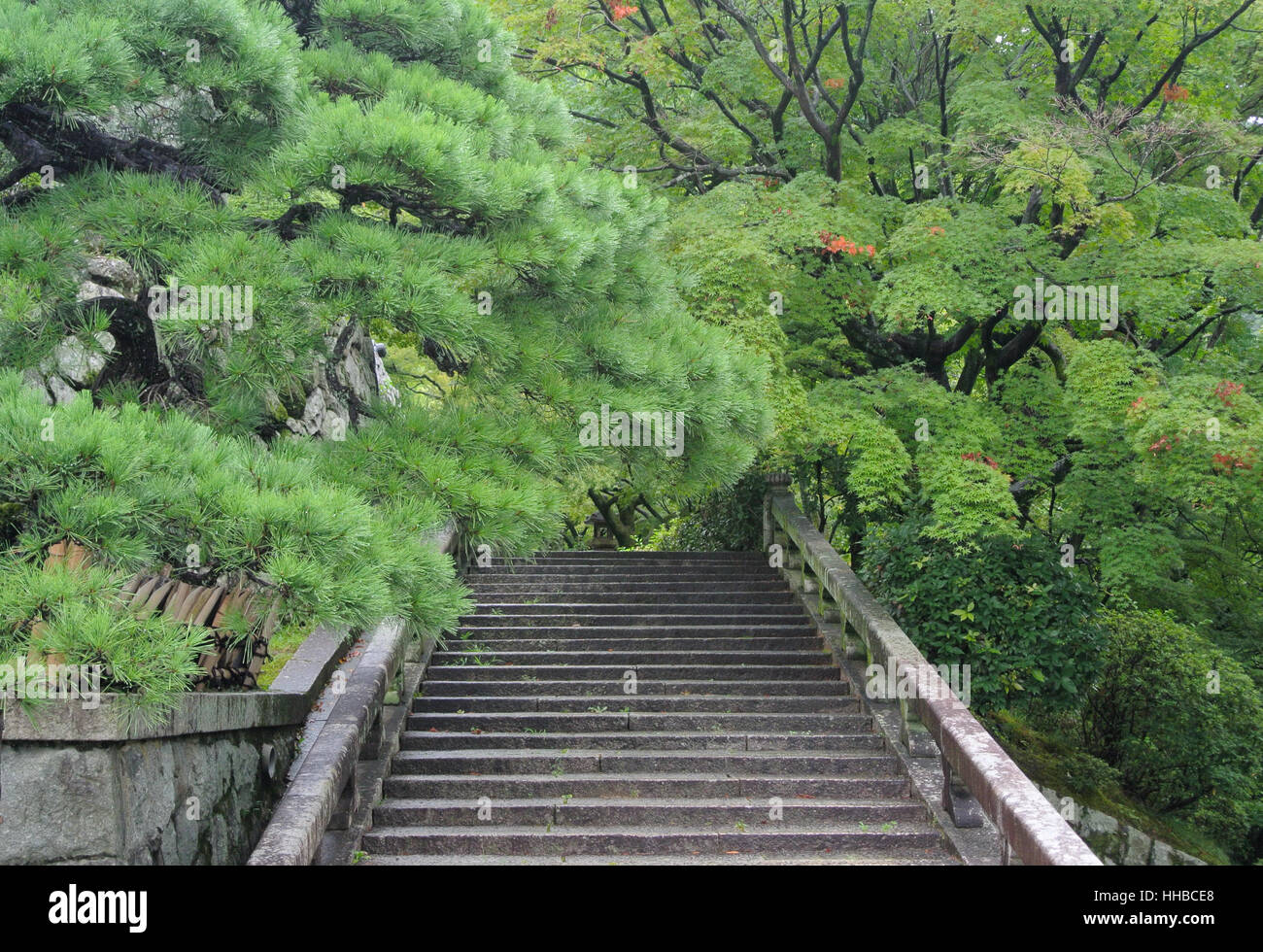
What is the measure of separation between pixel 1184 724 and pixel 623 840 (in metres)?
8.52

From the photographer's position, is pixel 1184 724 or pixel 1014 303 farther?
pixel 1184 724

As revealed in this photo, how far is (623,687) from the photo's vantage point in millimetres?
9344

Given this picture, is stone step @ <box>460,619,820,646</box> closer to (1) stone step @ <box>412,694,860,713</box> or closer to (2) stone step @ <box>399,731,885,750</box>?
(1) stone step @ <box>412,694,860,713</box>

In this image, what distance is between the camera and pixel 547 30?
12461 millimetres

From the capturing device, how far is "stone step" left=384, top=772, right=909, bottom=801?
7504mm

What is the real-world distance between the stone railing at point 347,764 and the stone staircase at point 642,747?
0.62 feet

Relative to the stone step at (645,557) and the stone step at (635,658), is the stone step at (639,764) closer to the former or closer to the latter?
the stone step at (635,658)

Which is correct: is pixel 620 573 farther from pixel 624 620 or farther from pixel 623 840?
pixel 623 840

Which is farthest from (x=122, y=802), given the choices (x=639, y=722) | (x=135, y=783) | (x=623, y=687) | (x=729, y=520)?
(x=729, y=520)

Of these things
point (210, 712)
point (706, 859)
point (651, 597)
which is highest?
point (210, 712)

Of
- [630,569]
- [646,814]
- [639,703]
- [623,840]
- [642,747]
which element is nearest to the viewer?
[623,840]

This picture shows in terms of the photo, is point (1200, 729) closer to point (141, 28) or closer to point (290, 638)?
point (290, 638)

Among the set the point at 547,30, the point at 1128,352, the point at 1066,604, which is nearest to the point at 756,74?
the point at 547,30
